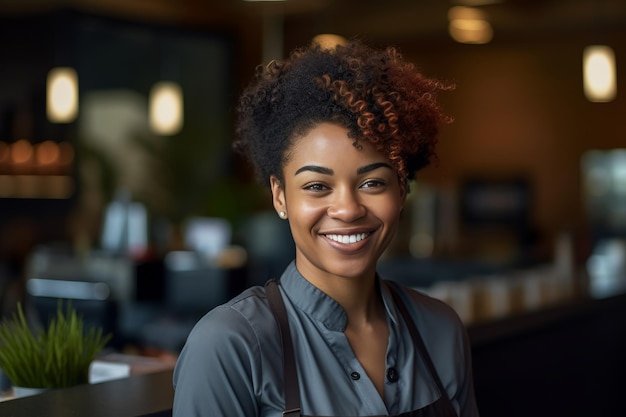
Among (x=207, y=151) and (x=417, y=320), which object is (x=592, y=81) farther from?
(x=417, y=320)

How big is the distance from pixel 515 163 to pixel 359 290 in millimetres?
10508

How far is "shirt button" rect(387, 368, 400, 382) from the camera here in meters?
1.71

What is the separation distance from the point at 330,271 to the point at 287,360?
0.58ft

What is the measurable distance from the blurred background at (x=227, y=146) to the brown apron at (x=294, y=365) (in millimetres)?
4375

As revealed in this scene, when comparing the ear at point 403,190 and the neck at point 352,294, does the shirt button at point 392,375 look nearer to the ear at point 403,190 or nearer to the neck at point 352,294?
the neck at point 352,294

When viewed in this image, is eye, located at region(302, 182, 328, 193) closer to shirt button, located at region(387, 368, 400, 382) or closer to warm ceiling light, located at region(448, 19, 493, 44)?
shirt button, located at region(387, 368, 400, 382)

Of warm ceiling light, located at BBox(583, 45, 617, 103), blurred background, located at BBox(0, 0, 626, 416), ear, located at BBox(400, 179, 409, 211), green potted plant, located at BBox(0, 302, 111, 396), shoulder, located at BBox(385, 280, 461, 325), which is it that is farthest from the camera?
blurred background, located at BBox(0, 0, 626, 416)

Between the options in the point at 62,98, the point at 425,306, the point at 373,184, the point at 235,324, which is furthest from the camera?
the point at 62,98

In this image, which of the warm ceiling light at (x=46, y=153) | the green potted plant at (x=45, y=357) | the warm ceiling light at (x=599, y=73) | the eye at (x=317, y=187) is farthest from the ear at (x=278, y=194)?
the warm ceiling light at (x=46, y=153)

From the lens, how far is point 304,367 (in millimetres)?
1628

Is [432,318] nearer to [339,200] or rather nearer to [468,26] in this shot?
→ [339,200]

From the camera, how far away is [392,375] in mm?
1719

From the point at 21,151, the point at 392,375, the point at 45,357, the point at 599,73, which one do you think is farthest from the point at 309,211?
the point at 21,151

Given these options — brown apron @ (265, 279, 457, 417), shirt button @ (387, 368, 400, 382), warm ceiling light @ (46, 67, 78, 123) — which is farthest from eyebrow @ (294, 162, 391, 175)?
warm ceiling light @ (46, 67, 78, 123)
